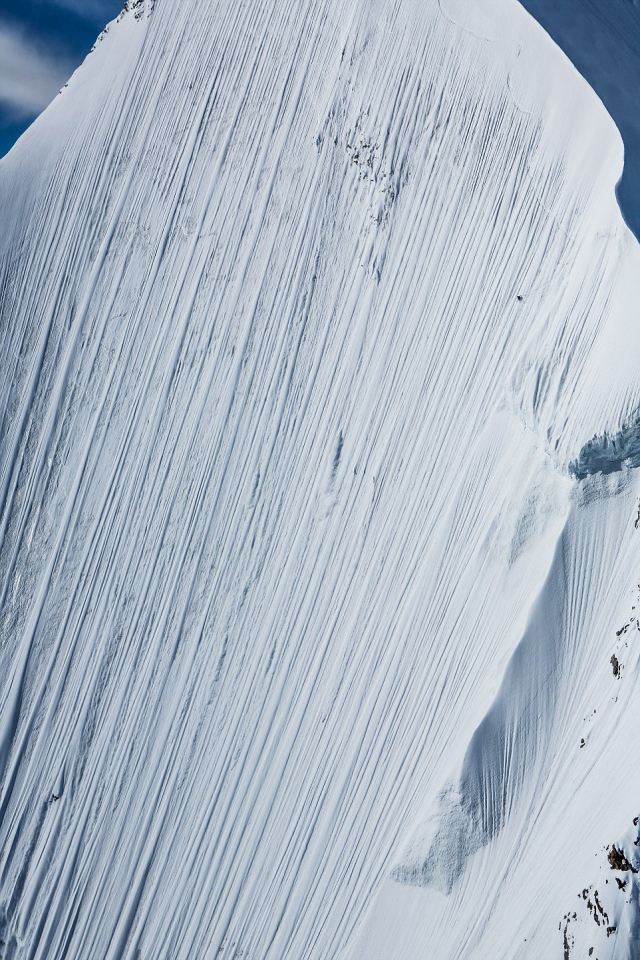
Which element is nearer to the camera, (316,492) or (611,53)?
(611,53)

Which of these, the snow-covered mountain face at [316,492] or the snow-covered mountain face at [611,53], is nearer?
the snow-covered mountain face at [316,492]

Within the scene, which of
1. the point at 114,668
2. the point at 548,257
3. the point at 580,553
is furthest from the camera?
the point at 114,668

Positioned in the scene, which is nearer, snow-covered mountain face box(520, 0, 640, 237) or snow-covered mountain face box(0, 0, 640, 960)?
snow-covered mountain face box(0, 0, 640, 960)

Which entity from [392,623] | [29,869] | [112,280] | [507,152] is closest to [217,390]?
[112,280]

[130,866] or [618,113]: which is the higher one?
[618,113]

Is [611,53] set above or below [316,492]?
above

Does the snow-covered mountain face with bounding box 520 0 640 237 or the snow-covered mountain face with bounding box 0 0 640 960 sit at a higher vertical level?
the snow-covered mountain face with bounding box 520 0 640 237

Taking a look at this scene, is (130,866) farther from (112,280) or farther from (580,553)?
(112,280)

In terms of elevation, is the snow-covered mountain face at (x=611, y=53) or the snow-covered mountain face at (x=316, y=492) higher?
the snow-covered mountain face at (x=611, y=53)
